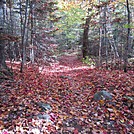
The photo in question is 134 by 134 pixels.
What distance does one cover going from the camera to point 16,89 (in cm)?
576

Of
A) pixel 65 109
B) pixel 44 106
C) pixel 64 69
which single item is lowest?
pixel 65 109

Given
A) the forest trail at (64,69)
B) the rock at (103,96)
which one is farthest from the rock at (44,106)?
the forest trail at (64,69)

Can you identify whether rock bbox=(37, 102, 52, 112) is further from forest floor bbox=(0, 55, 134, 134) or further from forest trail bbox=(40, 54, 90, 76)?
forest trail bbox=(40, 54, 90, 76)

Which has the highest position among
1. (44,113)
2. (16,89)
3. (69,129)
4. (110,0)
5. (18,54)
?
(110,0)

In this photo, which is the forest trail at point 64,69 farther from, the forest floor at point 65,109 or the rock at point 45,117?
the rock at point 45,117

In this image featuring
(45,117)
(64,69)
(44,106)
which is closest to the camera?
(45,117)

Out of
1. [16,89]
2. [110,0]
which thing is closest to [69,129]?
[16,89]

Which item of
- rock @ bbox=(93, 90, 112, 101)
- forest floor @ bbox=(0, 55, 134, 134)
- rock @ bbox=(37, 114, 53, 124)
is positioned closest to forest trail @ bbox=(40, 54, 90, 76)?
forest floor @ bbox=(0, 55, 134, 134)

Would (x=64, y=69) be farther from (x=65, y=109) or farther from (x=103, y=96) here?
(x=65, y=109)

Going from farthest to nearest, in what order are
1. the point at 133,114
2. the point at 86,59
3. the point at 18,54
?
the point at 86,59, the point at 18,54, the point at 133,114

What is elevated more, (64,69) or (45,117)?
(64,69)

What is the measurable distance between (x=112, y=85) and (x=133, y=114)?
6.71 ft

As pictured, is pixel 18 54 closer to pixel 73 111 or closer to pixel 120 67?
pixel 120 67

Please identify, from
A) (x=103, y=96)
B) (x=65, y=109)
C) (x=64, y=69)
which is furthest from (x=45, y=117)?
(x=64, y=69)
